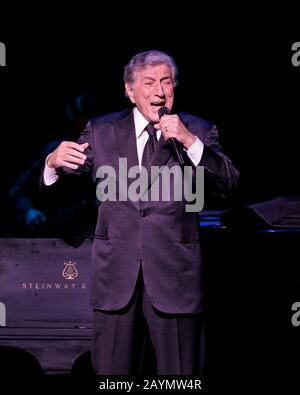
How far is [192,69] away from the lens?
12.0ft

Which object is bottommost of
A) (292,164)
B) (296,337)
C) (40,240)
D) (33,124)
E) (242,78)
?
(296,337)

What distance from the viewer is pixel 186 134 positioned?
196 centimetres

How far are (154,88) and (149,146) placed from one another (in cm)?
19

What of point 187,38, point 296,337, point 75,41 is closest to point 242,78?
point 187,38

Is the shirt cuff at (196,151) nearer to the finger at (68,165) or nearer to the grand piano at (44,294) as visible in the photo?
the finger at (68,165)

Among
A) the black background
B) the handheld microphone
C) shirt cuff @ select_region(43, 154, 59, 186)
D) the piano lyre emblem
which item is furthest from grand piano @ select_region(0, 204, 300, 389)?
the black background

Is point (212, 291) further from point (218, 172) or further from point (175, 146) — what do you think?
point (175, 146)

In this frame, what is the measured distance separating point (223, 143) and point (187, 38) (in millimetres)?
642

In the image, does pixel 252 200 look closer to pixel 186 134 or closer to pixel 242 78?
pixel 242 78

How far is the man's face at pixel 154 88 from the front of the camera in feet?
6.89

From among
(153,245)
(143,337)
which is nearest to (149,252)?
(153,245)

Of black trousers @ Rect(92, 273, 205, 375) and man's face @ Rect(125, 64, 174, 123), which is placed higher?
man's face @ Rect(125, 64, 174, 123)

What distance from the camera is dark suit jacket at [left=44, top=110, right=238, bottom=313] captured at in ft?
6.74

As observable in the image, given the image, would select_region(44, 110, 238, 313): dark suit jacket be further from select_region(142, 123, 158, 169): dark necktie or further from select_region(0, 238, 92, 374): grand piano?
select_region(0, 238, 92, 374): grand piano
